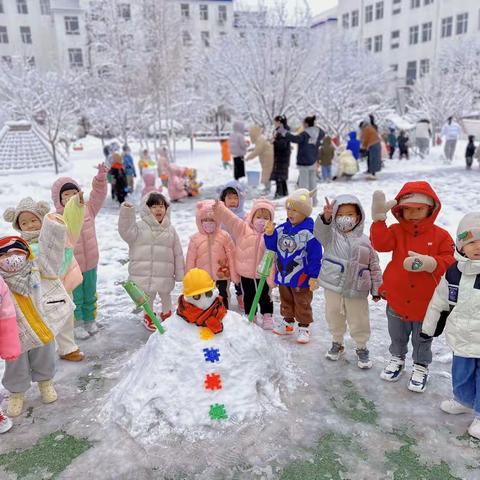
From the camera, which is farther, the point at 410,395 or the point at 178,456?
the point at 410,395

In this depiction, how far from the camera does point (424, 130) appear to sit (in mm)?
19750

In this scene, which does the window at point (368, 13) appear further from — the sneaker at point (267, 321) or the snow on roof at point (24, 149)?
the sneaker at point (267, 321)

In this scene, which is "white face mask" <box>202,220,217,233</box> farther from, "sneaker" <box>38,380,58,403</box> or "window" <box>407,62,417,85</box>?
"window" <box>407,62,417,85</box>

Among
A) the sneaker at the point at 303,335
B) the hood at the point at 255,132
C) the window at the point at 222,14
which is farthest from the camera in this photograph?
the window at the point at 222,14

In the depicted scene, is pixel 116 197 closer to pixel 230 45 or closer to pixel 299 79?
pixel 299 79

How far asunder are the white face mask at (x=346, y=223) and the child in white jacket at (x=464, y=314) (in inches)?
33.5

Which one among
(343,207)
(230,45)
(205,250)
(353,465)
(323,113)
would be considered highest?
(230,45)

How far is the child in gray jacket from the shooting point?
→ 3.70 metres

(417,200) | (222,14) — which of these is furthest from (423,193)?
(222,14)

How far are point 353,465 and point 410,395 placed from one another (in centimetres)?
96

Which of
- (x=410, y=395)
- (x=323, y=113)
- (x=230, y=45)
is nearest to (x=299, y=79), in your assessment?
(x=323, y=113)

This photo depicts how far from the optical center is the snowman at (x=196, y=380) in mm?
3158

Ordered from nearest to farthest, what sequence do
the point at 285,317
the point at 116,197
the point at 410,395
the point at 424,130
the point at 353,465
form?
the point at 353,465, the point at 410,395, the point at 285,317, the point at 116,197, the point at 424,130

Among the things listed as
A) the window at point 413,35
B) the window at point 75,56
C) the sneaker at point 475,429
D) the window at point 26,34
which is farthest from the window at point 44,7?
the sneaker at point 475,429
